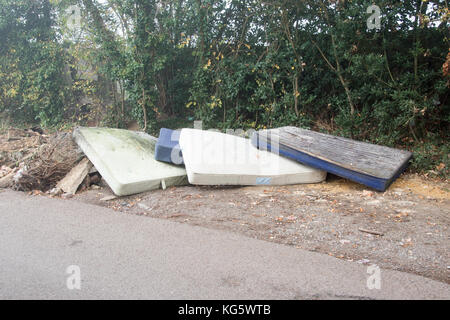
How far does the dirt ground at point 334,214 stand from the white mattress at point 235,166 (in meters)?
0.13

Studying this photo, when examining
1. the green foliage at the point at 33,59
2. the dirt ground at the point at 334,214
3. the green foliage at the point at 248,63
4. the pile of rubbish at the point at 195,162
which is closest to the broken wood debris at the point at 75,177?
the pile of rubbish at the point at 195,162

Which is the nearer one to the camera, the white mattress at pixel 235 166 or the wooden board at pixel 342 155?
the wooden board at pixel 342 155

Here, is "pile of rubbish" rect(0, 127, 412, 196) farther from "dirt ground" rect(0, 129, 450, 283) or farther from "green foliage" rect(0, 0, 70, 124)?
"green foliage" rect(0, 0, 70, 124)


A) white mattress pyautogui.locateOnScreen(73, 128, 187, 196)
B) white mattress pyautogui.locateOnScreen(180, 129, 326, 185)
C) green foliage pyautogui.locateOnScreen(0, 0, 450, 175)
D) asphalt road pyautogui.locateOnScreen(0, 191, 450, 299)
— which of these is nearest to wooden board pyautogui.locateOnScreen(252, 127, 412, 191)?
white mattress pyautogui.locateOnScreen(180, 129, 326, 185)

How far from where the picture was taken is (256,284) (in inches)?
97.9

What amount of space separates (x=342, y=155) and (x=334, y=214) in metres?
1.33

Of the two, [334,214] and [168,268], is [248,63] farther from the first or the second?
[168,268]

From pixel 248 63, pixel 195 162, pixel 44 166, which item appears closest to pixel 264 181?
pixel 195 162

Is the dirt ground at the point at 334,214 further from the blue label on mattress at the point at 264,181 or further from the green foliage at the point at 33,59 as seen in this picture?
the green foliage at the point at 33,59

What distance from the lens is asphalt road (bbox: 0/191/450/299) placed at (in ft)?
7.87

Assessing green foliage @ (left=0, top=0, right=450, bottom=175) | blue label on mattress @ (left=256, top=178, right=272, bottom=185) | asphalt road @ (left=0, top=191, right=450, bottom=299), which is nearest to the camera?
asphalt road @ (left=0, top=191, right=450, bottom=299)

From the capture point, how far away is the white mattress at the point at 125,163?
15.4ft
